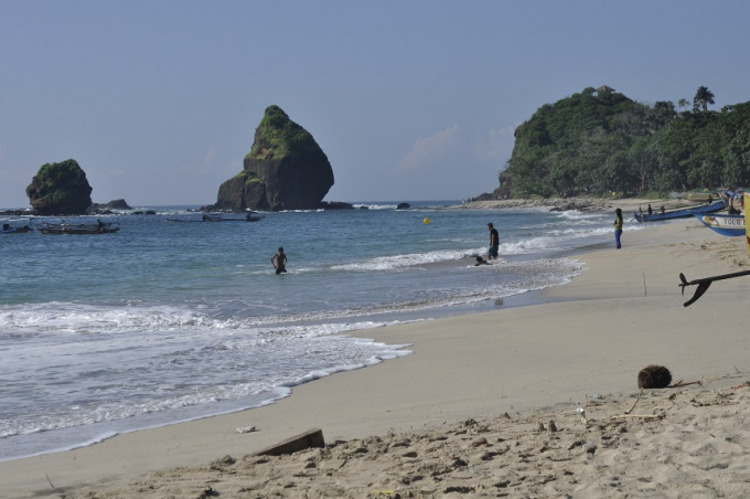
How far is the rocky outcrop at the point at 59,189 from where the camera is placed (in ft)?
469

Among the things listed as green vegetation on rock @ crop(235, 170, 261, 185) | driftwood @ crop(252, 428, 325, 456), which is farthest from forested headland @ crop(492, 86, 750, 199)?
driftwood @ crop(252, 428, 325, 456)

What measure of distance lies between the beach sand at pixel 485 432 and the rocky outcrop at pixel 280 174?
143253 mm

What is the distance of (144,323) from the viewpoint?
1530 cm

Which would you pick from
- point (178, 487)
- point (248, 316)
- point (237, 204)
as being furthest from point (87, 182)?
point (178, 487)

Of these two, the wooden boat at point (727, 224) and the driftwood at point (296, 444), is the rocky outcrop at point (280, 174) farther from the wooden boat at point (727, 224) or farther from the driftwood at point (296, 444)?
the driftwood at point (296, 444)

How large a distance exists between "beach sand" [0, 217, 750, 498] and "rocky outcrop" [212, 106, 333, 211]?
143 metres

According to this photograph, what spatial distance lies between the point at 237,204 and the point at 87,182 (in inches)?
1092

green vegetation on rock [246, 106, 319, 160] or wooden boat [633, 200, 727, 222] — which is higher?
green vegetation on rock [246, 106, 319, 160]

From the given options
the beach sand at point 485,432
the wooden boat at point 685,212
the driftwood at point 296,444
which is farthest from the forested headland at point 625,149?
the driftwood at point 296,444

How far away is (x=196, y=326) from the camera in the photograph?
14.8m

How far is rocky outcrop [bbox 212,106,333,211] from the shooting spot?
152625mm

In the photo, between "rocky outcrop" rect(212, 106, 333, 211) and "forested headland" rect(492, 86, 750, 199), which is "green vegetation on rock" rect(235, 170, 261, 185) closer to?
"rocky outcrop" rect(212, 106, 333, 211)

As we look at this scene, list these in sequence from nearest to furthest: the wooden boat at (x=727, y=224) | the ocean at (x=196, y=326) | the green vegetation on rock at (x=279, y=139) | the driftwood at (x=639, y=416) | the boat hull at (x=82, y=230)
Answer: the driftwood at (x=639, y=416) < the ocean at (x=196, y=326) < the wooden boat at (x=727, y=224) < the boat hull at (x=82, y=230) < the green vegetation on rock at (x=279, y=139)

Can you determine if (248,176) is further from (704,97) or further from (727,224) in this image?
(727,224)
